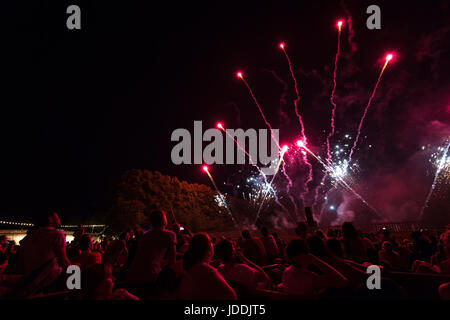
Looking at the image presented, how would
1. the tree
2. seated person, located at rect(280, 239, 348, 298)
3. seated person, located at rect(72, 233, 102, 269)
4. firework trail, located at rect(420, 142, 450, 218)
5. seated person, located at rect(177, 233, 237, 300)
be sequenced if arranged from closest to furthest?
seated person, located at rect(177, 233, 237, 300), seated person, located at rect(280, 239, 348, 298), seated person, located at rect(72, 233, 102, 269), the tree, firework trail, located at rect(420, 142, 450, 218)

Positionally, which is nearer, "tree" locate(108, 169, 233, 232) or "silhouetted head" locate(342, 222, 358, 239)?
"silhouetted head" locate(342, 222, 358, 239)

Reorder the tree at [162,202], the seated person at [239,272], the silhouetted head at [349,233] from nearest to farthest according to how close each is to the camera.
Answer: the seated person at [239,272] → the silhouetted head at [349,233] → the tree at [162,202]

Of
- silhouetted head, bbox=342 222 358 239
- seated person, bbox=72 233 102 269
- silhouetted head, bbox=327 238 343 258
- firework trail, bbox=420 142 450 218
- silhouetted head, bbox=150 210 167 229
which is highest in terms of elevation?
firework trail, bbox=420 142 450 218

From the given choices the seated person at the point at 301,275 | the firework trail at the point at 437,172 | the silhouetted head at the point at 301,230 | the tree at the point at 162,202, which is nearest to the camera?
the seated person at the point at 301,275

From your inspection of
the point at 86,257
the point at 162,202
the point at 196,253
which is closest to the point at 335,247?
the point at 196,253

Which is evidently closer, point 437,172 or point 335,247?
point 335,247

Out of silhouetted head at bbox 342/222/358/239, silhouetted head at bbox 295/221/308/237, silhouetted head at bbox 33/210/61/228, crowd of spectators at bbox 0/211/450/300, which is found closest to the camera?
crowd of spectators at bbox 0/211/450/300

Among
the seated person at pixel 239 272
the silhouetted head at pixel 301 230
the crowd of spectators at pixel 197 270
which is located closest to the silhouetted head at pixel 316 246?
the crowd of spectators at pixel 197 270

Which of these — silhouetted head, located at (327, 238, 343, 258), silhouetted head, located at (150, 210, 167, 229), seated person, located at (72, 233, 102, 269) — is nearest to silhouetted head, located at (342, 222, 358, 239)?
silhouetted head, located at (327, 238, 343, 258)

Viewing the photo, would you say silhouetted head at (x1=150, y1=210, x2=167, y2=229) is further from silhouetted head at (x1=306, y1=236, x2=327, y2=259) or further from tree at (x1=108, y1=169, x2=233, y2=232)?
tree at (x1=108, y1=169, x2=233, y2=232)

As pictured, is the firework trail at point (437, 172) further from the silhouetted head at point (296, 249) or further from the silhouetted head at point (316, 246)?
the silhouetted head at point (296, 249)

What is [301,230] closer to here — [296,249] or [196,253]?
[296,249]

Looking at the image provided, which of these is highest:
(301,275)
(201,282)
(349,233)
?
(349,233)

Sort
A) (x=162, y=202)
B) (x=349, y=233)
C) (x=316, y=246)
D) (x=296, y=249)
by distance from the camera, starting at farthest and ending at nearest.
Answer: (x=162, y=202)
(x=349, y=233)
(x=316, y=246)
(x=296, y=249)
